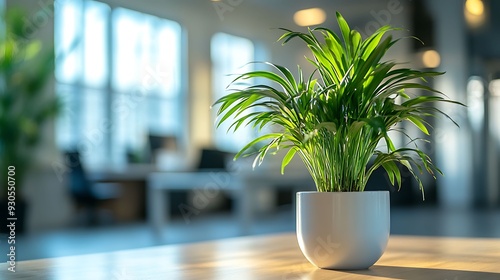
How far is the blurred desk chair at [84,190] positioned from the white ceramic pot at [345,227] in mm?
5947

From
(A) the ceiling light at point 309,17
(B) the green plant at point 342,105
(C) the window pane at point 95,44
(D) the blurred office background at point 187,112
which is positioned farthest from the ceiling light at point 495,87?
(C) the window pane at point 95,44

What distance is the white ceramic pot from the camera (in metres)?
1.29

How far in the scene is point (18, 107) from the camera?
20.2ft

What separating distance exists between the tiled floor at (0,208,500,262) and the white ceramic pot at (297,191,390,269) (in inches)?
132

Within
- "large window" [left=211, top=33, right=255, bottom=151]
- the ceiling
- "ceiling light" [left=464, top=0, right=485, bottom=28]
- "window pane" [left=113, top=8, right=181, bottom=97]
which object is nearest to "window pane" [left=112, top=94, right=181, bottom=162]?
"window pane" [left=113, top=8, right=181, bottom=97]

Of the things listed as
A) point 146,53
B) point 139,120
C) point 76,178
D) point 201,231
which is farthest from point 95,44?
point 201,231

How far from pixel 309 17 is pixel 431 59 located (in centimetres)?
127

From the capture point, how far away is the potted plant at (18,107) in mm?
5906

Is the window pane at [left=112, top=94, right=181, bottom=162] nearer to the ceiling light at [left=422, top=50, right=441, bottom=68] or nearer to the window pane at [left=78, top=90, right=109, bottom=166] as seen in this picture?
the window pane at [left=78, top=90, right=109, bottom=166]

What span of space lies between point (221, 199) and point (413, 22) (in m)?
4.17

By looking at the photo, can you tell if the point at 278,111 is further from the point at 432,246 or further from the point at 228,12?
the point at 228,12

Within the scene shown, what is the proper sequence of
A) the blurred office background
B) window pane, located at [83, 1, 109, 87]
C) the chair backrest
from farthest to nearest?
1. window pane, located at [83, 1, 109, 87]
2. the chair backrest
3. the blurred office background

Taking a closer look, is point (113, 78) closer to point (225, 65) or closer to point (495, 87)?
point (225, 65)

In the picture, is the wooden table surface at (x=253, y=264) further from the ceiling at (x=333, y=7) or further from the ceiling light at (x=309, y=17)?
the ceiling light at (x=309, y=17)
